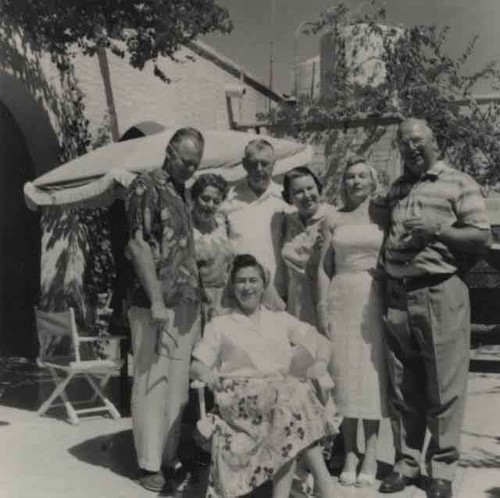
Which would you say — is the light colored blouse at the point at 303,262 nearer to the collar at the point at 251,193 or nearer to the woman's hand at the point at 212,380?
the collar at the point at 251,193

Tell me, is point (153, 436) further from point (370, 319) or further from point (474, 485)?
point (474, 485)

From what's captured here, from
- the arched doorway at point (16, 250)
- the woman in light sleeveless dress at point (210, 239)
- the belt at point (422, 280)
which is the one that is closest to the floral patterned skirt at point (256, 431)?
the belt at point (422, 280)

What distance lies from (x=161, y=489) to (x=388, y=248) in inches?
70.1

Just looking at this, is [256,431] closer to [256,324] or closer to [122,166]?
[256,324]

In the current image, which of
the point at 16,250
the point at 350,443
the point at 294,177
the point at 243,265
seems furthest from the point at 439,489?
the point at 16,250

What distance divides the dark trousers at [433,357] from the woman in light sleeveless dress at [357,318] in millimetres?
105

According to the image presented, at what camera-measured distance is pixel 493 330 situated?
8.66 meters

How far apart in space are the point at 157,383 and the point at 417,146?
190cm

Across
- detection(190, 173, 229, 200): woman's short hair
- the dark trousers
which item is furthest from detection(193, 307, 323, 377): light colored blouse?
detection(190, 173, 229, 200): woman's short hair

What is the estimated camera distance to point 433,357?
4.30 meters

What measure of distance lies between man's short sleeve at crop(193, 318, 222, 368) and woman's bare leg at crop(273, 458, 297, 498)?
1.89 feet

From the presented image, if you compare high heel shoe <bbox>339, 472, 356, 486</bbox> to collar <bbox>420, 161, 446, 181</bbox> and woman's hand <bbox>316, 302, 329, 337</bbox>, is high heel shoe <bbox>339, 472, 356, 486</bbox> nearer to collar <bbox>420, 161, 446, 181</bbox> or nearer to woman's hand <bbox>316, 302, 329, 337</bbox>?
woman's hand <bbox>316, 302, 329, 337</bbox>

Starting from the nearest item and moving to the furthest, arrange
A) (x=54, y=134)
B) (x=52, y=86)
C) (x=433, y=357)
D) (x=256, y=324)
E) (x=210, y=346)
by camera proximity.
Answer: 1. (x=210, y=346)
2. (x=256, y=324)
3. (x=433, y=357)
4. (x=52, y=86)
5. (x=54, y=134)

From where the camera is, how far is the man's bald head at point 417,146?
14.0ft
